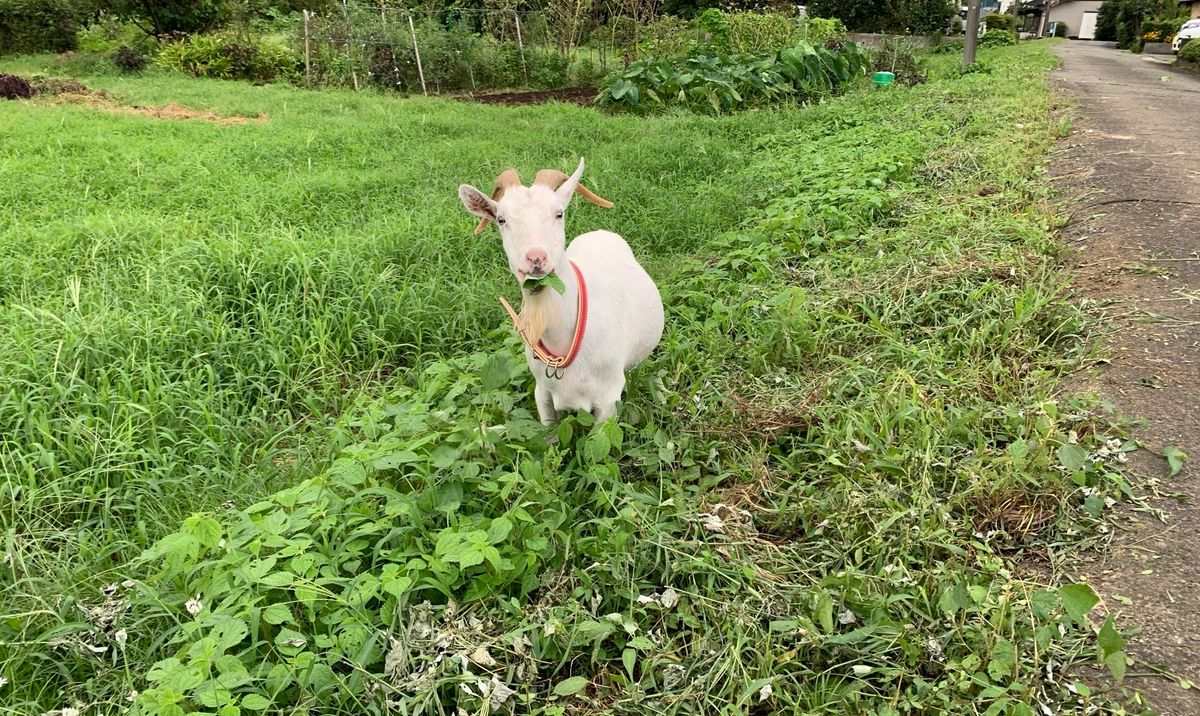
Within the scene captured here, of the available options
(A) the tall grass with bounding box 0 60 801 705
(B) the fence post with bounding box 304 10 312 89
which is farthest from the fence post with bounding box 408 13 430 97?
(A) the tall grass with bounding box 0 60 801 705

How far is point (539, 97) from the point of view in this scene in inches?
457

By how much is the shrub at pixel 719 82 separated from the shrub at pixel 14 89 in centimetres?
861

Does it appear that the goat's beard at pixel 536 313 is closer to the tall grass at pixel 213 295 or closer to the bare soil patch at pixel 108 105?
the tall grass at pixel 213 295

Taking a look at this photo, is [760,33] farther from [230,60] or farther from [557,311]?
[557,311]

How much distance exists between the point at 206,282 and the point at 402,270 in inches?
41.3

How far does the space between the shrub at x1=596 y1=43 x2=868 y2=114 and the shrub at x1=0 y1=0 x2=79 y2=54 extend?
48.8 ft

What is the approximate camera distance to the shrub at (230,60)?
43.0ft

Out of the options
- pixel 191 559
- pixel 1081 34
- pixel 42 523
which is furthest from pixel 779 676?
pixel 1081 34

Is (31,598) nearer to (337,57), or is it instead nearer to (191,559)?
(191,559)

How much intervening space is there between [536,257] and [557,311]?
0.30 m

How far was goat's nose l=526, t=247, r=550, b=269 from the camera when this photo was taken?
1.96m

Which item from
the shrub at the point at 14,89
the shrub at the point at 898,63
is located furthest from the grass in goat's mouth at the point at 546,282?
the shrub at the point at 898,63

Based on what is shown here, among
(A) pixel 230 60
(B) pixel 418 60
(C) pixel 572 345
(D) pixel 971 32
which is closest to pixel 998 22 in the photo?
(D) pixel 971 32

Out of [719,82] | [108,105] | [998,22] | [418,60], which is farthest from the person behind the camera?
[998,22]
